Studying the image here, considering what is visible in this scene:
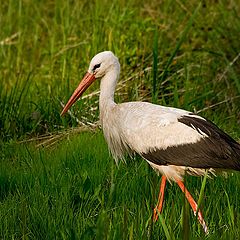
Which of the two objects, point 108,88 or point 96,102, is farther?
point 96,102

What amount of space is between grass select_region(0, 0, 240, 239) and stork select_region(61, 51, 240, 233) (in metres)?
0.17

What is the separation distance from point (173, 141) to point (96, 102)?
2205 mm

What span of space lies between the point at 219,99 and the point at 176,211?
9.33 feet

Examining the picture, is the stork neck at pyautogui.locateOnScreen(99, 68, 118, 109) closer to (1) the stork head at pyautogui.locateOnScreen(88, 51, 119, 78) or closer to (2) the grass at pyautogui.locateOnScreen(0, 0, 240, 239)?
(1) the stork head at pyautogui.locateOnScreen(88, 51, 119, 78)

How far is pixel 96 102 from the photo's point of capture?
23.2 ft

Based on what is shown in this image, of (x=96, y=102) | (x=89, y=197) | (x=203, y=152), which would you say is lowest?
(x=96, y=102)

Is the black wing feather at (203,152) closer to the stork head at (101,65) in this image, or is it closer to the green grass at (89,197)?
the green grass at (89,197)

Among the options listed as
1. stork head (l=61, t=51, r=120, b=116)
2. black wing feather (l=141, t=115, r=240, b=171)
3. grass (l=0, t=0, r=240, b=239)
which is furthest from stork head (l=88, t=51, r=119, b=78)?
black wing feather (l=141, t=115, r=240, b=171)

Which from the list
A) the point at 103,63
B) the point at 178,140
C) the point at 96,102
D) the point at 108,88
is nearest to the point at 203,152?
the point at 178,140

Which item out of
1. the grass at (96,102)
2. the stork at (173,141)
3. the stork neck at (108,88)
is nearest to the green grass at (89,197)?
the grass at (96,102)

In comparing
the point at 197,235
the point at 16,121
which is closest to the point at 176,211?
the point at 197,235

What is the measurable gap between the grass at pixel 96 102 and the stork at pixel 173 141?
17cm

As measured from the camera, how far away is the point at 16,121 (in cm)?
682

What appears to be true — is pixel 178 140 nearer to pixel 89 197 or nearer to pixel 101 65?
pixel 89 197
